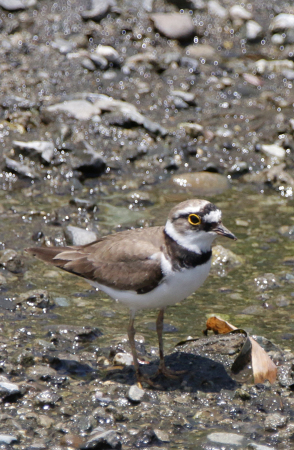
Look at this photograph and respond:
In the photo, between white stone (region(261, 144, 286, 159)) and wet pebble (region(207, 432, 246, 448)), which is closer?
wet pebble (region(207, 432, 246, 448))

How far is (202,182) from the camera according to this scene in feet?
34.0

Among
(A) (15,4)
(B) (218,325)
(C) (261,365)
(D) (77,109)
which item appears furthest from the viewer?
(A) (15,4)

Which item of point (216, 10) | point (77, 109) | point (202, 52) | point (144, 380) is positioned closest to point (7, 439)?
point (144, 380)

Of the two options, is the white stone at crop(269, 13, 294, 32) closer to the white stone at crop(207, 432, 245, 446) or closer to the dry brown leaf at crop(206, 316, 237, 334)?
the dry brown leaf at crop(206, 316, 237, 334)

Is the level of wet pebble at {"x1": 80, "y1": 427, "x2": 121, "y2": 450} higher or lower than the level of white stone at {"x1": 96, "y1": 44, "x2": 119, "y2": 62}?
higher

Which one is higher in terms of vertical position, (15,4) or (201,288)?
(15,4)

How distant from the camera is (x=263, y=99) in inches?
490

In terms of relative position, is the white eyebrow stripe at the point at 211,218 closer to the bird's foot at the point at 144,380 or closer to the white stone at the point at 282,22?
the bird's foot at the point at 144,380

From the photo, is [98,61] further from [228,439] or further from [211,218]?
[228,439]

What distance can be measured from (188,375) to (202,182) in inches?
186

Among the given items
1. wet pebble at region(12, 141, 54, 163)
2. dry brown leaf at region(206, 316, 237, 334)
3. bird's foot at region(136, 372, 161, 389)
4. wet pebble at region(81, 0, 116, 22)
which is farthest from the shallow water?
wet pebble at region(81, 0, 116, 22)

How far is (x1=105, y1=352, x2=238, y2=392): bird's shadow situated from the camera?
19.7ft

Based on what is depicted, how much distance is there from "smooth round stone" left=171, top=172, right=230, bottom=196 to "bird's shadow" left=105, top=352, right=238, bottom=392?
425 centimetres

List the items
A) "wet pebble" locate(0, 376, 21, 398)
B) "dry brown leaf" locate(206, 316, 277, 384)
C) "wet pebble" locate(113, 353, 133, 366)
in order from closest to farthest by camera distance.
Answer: "wet pebble" locate(0, 376, 21, 398)
"dry brown leaf" locate(206, 316, 277, 384)
"wet pebble" locate(113, 353, 133, 366)
